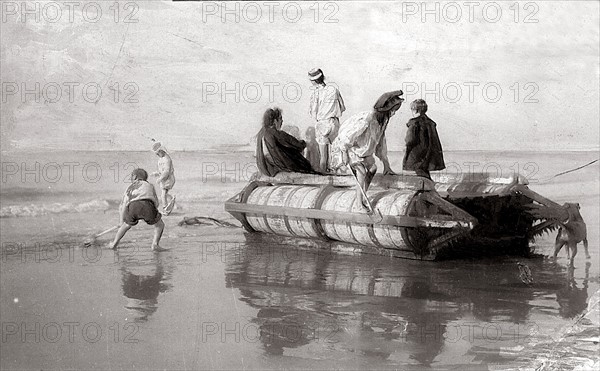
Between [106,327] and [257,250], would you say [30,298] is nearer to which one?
[106,327]

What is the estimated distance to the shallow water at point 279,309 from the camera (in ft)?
14.5

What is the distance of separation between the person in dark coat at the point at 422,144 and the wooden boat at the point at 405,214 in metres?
0.44

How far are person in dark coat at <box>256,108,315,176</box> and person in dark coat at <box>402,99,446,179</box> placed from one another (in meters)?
1.65

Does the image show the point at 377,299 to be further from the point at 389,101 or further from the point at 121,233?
the point at 121,233

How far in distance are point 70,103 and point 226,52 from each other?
3.59m

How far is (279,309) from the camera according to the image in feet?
18.5

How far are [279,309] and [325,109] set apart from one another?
5.06m
